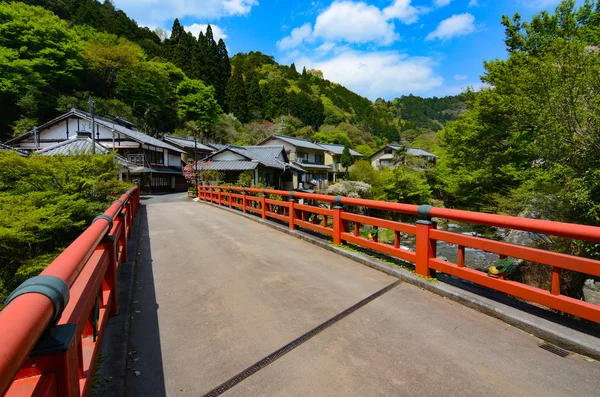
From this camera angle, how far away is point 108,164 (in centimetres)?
995

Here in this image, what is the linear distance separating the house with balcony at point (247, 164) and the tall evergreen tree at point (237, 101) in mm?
27678

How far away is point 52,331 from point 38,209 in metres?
6.70

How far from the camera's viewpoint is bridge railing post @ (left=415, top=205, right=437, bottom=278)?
369 cm

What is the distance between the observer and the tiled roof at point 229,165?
24844mm

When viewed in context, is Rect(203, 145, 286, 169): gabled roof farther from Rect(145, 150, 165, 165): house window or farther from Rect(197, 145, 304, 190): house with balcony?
Rect(145, 150, 165, 165): house window

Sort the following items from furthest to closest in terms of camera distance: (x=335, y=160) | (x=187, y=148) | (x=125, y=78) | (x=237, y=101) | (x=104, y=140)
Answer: (x=237, y=101)
(x=335, y=160)
(x=187, y=148)
(x=125, y=78)
(x=104, y=140)

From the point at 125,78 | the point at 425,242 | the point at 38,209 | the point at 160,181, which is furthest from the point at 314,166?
the point at 425,242

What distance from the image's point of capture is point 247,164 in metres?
25.2

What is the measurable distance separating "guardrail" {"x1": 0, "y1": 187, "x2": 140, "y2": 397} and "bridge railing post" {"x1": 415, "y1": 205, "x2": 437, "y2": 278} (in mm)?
3274

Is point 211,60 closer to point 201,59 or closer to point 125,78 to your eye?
point 201,59

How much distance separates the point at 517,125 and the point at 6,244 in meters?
17.0

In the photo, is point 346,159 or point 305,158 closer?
point 305,158

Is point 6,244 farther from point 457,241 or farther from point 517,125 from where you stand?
point 517,125

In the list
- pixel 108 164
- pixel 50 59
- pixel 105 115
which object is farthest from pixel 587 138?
pixel 50 59
